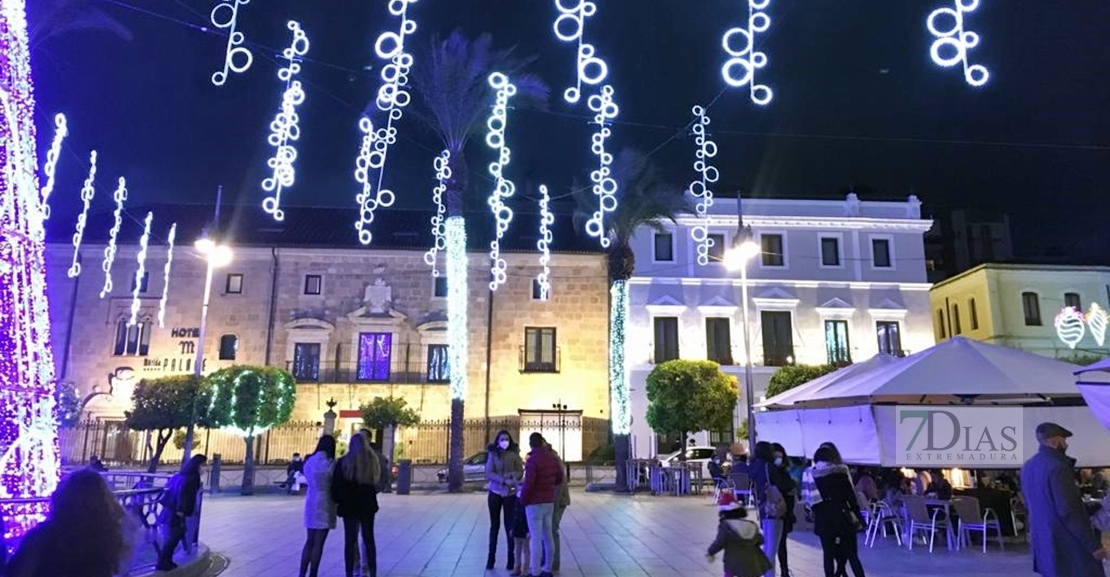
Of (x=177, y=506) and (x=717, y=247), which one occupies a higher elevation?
(x=717, y=247)

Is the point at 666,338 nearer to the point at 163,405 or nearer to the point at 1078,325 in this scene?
the point at 1078,325

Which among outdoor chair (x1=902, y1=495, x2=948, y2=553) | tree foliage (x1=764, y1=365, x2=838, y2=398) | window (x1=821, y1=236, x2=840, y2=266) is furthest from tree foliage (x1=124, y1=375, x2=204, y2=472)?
window (x1=821, y1=236, x2=840, y2=266)

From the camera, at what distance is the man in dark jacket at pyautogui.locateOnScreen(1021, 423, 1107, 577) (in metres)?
4.82

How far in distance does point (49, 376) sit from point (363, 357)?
2265 centimetres

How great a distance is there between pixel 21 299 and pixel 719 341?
2483 cm

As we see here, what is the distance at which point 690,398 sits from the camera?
23.9 m

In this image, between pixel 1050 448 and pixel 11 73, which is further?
pixel 11 73

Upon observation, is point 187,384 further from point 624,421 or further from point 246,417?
point 624,421

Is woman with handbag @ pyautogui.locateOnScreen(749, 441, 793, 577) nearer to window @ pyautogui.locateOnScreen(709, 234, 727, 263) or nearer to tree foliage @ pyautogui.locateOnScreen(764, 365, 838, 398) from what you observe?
tree foliage @ pyautogui.locateOnScreen(764, 365, 838, 398)

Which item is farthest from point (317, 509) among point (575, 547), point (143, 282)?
point (143, 282)

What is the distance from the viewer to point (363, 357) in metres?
30.1

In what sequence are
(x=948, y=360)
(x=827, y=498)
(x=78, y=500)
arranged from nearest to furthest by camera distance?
(x=78, y=500), (x=827, y=498), (x=948, y=360)

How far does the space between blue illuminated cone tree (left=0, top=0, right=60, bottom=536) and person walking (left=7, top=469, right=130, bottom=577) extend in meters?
5.04

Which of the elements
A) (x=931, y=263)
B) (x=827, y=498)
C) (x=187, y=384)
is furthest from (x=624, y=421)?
(x=931, y=263)
